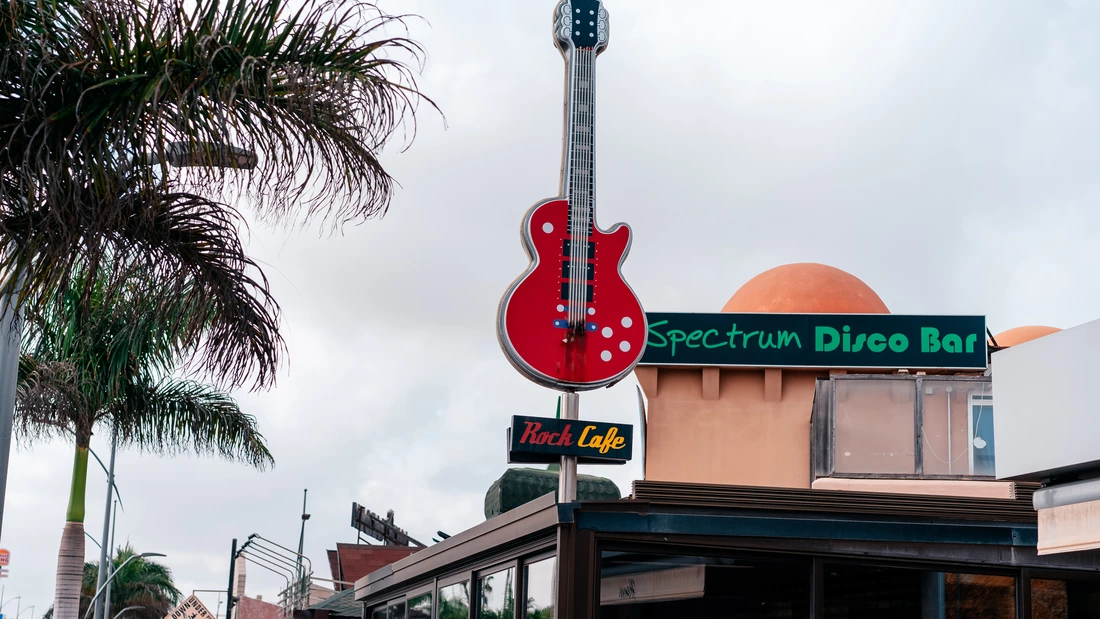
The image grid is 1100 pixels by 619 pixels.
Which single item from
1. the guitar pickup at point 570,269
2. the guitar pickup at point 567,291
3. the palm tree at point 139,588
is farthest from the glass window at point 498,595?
the palm tree at point 139,588

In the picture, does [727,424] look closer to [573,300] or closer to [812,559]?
[573,300]

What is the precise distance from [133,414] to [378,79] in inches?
720

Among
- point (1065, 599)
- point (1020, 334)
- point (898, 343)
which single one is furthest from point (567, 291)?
point (1020, 334)

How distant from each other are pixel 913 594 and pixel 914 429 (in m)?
10.4

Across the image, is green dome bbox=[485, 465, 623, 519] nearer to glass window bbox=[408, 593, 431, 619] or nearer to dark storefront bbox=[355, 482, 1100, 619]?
glass window bbox=[408, 593, 431, 619]

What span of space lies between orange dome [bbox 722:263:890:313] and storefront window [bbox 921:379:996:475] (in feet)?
12.4

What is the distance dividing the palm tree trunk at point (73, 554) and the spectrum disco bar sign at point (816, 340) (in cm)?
1089

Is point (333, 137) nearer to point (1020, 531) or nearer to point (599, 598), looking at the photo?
point (599, 598)

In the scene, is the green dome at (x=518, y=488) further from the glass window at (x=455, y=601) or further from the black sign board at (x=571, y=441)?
the black sign board at (x=571, y=441)

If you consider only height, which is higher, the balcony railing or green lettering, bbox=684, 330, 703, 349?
green lettering, bbox=684, 330, 703, 349

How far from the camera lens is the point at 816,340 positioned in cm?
2214

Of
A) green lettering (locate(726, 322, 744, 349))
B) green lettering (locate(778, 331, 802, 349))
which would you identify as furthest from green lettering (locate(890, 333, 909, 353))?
green lettering (locate(726, 322, 744, 349))

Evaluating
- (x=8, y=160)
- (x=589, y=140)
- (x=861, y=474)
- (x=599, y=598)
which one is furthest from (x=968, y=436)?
(x=8, y=160)

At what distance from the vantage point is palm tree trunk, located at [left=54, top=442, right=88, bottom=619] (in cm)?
2172
